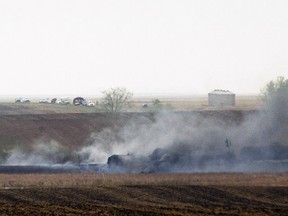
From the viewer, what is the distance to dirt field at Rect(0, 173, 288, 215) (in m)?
39.6

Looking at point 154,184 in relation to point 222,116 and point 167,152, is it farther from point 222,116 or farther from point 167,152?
point 222,116

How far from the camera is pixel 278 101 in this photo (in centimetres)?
8581

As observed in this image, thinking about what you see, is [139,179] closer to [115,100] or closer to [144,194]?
[144,194]

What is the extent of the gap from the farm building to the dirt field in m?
114

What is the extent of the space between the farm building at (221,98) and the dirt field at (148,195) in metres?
114

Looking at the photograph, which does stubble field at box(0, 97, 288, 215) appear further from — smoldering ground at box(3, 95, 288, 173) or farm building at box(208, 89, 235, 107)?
farm building at box(208, 89, 235, 107)

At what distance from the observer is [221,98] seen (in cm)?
17588

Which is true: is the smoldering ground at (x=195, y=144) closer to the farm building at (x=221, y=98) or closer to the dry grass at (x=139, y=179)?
the dry grass at (x=139, y=179)

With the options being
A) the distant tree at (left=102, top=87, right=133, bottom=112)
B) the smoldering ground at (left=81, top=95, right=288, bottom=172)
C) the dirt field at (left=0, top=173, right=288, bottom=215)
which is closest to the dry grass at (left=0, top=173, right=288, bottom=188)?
the dirt field at (left=0, top=173, right=288, bottom=215)

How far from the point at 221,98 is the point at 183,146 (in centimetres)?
10084

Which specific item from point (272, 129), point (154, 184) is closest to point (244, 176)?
point (154, 184)

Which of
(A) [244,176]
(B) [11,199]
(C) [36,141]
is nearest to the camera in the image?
(B) [11,199]

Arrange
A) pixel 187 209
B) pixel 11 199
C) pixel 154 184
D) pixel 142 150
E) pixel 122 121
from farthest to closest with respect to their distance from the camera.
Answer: pixel 122 121, pixel 142 150, pixel 154 184, pixel 11 199, pixel 187 209

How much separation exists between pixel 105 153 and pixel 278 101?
21.4m
